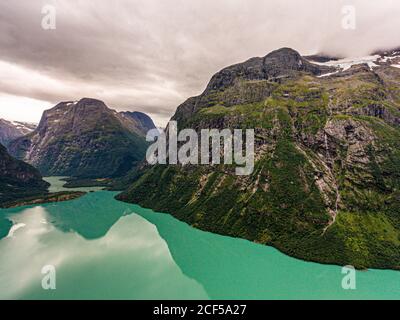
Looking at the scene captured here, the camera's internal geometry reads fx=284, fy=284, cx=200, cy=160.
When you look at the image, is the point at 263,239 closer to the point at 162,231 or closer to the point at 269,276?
the point at 269,276

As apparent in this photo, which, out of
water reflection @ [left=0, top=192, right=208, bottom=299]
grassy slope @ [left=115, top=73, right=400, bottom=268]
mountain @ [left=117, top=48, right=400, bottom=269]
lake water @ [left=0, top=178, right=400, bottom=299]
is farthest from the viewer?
mountain @ [left=117, top=48, right=400, bottom=269]

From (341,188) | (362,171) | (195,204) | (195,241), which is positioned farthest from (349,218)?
(195,204)

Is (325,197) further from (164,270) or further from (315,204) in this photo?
(164,270)

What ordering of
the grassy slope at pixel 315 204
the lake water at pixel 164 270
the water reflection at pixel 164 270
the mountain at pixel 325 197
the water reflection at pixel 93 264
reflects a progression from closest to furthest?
1. the water reflection at pixel 93 264
2. the lake water at pixel 164 270
3. the water reflection at pixel 164 270
4. the grassy slope at pixel 315 204
5. the mountain at pixel 325 197

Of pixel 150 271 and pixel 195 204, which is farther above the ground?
pixel 195 204

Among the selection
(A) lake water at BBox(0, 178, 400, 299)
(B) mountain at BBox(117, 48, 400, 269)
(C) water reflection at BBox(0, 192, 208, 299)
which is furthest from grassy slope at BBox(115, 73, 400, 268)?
(C) water reflection at BBox(0, 192, 208, 299)

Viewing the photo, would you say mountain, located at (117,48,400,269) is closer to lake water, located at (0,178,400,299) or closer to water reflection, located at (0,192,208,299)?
lake water, located at (0,178,400,299)

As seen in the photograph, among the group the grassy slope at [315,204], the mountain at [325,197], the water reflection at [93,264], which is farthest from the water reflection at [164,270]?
the mountain at [325,197]

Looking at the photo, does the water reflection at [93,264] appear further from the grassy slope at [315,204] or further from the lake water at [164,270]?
the grassy slope at [315,204]
